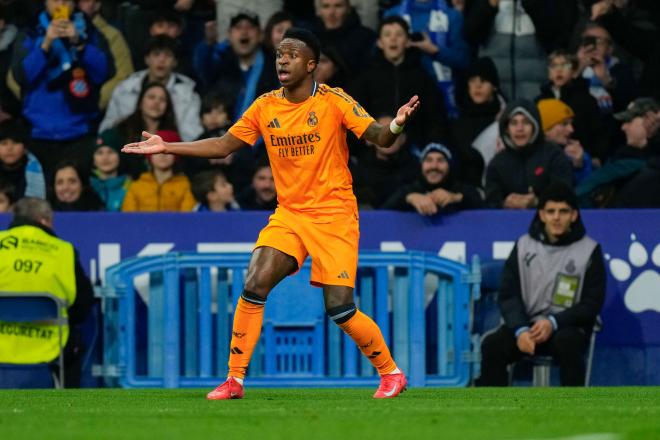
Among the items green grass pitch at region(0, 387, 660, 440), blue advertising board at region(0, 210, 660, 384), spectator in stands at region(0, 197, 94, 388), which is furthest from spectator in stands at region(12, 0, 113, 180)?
green grass pitch at region(0, 387, 660, 440)

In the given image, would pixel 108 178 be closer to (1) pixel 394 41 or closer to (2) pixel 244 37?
(2) pixel 244 37

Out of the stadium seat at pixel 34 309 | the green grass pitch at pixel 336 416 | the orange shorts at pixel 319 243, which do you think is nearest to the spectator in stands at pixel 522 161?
the green grass pitch at pixel 336 416

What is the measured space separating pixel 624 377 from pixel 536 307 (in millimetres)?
1005

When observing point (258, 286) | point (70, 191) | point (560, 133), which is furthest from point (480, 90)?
point (258, 286)

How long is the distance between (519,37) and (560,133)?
1.33 metres

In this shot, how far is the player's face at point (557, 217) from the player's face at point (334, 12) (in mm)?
3282

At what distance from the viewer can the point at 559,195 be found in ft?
42.2

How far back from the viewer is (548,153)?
13883 millimetres

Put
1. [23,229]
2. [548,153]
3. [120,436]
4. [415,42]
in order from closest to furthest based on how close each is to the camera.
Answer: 1. [120,436]
2. [23,229]
3. [548,153]
4. [415,42]

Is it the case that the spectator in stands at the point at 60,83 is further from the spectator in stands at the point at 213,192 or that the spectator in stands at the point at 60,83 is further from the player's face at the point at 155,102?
the spectator in stands at the point at 213,192

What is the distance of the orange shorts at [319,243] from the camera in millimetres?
9711

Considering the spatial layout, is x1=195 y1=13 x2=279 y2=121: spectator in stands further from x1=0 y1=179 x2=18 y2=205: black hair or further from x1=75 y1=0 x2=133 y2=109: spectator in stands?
x1=0 y1=179 x2=18 y2=205: black hair

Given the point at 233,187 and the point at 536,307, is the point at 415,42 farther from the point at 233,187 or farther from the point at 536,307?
the point at 536,307

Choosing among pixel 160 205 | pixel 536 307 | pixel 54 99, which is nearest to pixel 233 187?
pixel 160 205
